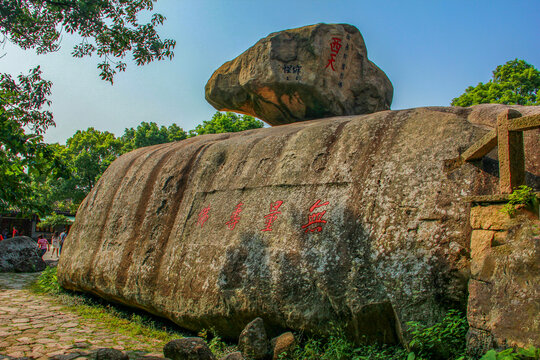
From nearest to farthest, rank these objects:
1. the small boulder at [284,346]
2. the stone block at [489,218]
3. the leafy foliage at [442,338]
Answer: the stone block at [489,218]
the leafy foliage at [442,338]
the small boulder at [284,346]

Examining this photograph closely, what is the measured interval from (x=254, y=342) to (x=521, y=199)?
299cm

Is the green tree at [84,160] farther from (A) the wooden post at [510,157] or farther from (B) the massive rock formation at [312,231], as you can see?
(A) the wooden post at [510,157]

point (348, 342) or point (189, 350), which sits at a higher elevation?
point (348, 342)

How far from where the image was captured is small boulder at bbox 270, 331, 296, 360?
4254 millimetres

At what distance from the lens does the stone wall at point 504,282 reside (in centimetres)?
297

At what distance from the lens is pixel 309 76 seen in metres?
9.17

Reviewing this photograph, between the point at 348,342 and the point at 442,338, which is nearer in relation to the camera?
the point at 442,338

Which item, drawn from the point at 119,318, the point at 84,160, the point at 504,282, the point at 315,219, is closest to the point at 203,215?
the point at 315,219

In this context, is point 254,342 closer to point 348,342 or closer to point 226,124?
point 348,342

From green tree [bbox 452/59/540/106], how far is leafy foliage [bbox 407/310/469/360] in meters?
16.7

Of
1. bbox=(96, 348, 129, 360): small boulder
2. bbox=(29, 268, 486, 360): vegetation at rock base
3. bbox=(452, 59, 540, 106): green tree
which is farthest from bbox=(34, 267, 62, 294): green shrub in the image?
bbox=(452, 59, 540, 106): green tree

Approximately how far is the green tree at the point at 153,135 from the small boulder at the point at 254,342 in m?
21.3

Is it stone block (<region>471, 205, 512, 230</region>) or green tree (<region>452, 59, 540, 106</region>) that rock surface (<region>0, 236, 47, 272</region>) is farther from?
green tree (<region>452, 59, 540, 106</region>)

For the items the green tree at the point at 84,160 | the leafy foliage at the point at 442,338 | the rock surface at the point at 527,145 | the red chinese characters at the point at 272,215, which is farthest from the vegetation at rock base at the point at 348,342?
the green tree at the point at 84,160
